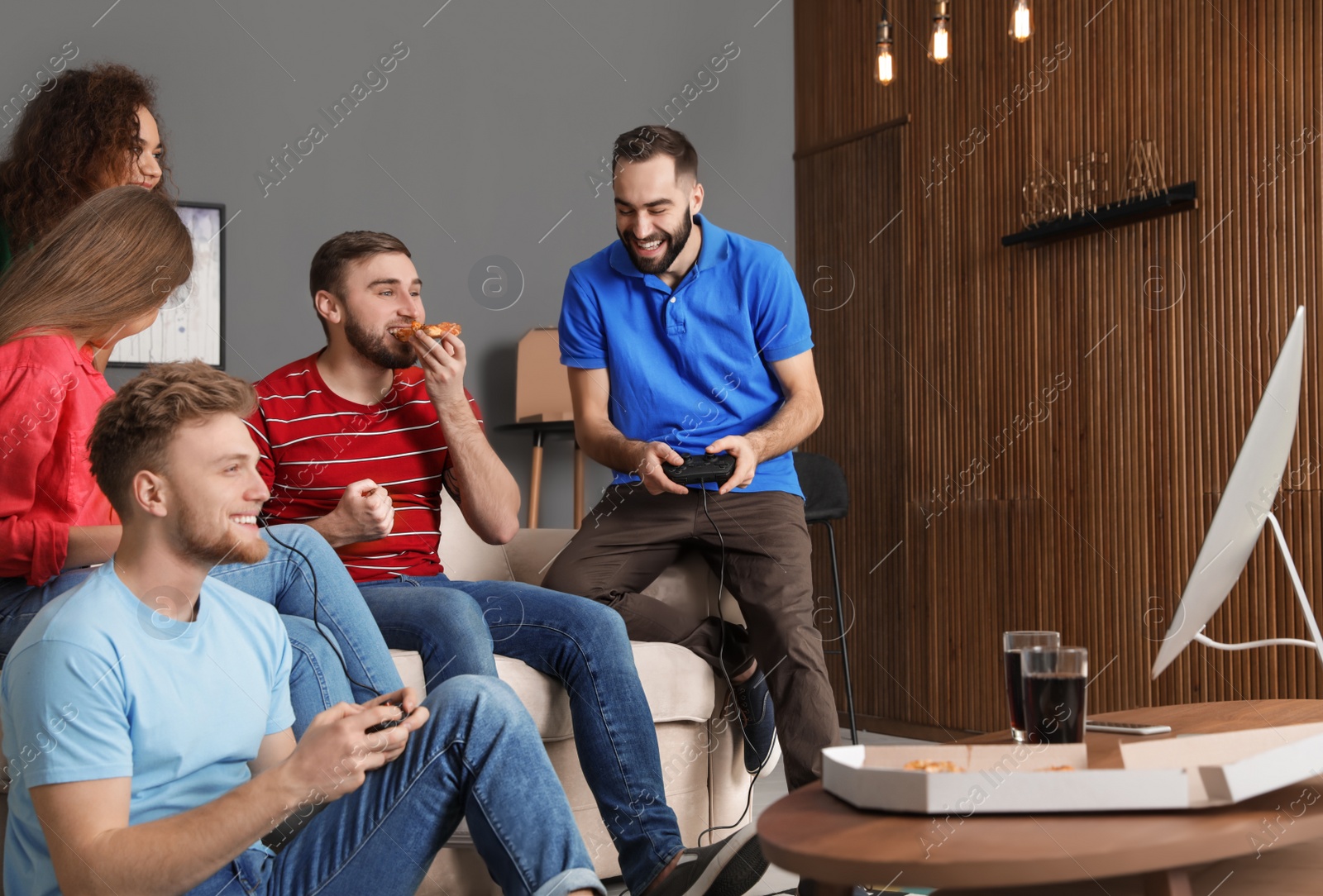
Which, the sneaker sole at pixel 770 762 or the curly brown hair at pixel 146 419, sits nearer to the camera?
→ the curly brown hair at pixel 146 419

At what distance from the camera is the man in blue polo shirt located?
2.49m

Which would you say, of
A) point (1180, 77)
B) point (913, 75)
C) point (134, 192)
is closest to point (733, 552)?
point (134, 192)

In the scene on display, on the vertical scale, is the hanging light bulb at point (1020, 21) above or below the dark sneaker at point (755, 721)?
above

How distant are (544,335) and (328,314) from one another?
189cm

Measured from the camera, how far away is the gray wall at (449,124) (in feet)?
13.3

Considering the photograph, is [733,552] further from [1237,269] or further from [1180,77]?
[1180,77]

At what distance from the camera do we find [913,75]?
170 inches

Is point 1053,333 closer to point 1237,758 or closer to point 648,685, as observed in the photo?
point 648,685

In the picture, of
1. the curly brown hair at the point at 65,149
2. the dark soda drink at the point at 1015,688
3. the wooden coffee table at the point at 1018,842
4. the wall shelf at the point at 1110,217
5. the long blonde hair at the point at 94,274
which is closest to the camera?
the wooden coffee table at the point at 1018,842

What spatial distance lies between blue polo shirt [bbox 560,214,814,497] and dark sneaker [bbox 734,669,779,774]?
44cm

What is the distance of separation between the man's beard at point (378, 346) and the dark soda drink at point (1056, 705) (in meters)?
1.53

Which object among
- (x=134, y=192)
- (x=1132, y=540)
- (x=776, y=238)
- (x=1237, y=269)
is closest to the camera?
(x=134, y=192)

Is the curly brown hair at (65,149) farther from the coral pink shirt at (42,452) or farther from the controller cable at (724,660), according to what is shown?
the controller cable at (724,660)

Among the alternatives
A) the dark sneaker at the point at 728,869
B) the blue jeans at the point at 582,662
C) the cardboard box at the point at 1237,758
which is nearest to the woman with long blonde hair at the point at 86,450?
the blue jeans at the point at 582,662
